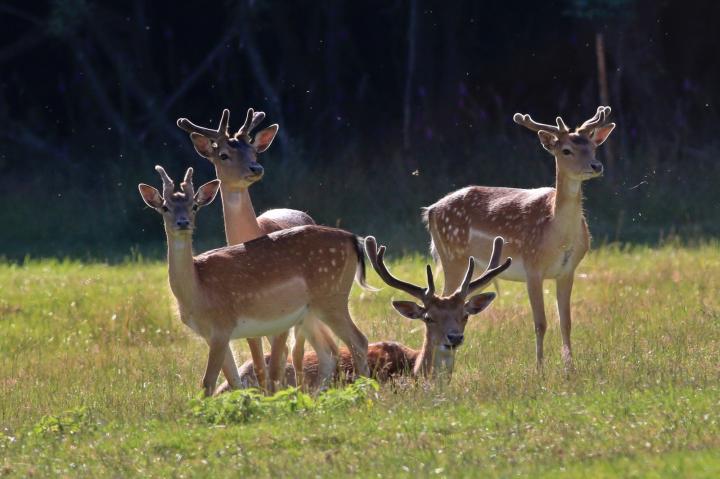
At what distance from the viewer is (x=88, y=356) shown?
1210 cm

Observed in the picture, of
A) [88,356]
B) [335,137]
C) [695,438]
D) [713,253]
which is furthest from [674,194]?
[695,438]

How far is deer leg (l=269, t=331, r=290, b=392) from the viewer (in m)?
10.3

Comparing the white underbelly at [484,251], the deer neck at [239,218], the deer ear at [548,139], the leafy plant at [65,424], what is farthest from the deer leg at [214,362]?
the deer ear at [548,139]

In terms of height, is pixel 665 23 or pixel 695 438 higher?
pixel 665 23

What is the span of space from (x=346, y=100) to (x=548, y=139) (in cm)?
1220

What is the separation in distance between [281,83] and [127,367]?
1177cm

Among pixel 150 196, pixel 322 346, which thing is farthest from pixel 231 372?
pixel 150 196

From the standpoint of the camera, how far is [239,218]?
1094cm

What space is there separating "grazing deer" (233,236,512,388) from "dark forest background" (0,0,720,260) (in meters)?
7.73

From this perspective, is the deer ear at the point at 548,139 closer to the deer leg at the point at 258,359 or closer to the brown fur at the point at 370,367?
the brown fur at the point at 370,367

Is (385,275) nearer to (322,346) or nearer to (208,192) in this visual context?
(322,346)

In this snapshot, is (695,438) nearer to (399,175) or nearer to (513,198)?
(513,198)

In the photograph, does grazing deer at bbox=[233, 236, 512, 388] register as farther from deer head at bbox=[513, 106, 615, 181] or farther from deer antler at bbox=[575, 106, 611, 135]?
deer antler at bbox=[575, 106, 611, 135]

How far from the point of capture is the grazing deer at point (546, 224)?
36.2ft
